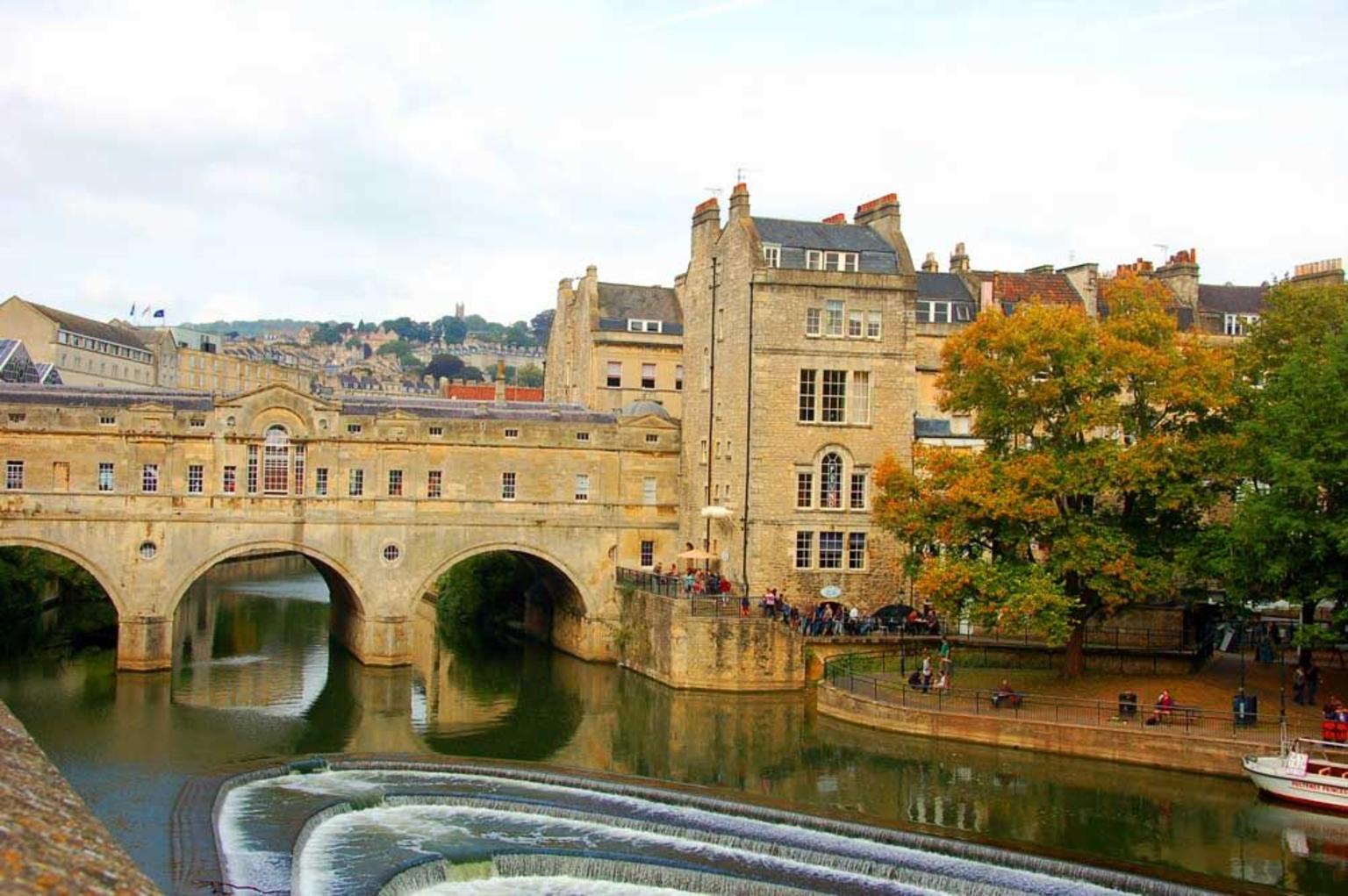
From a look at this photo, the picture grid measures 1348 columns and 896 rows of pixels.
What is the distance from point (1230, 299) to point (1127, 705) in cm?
3118

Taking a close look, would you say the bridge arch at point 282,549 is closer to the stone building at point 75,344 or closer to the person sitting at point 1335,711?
the person sitting at point 1335,711

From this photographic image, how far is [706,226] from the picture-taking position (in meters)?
49.6

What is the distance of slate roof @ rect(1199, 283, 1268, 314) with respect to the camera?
59.2 metres

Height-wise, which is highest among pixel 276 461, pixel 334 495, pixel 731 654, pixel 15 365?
pixel 15 365

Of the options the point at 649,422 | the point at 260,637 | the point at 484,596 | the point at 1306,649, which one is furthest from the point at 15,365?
the point at 1306,649

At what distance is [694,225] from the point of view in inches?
1986

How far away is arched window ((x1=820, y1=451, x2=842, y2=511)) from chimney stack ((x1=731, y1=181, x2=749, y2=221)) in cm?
850

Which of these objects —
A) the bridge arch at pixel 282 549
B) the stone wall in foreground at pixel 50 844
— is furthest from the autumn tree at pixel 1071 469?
the stone wall in foreground at pixel 50 844

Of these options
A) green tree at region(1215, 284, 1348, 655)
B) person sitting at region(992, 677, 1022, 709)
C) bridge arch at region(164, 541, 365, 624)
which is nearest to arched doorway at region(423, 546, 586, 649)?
bridge arch at region(164, 541, 365, 624)

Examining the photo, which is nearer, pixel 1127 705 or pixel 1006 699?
pixel 1127 705

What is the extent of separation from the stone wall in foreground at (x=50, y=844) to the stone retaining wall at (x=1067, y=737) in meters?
25.2

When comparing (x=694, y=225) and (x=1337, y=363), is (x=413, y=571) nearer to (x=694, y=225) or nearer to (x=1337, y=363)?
(x=694, y=225)

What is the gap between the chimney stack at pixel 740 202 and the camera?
4694cm

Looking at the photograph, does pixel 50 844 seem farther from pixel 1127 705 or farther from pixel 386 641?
pixel 386 641
